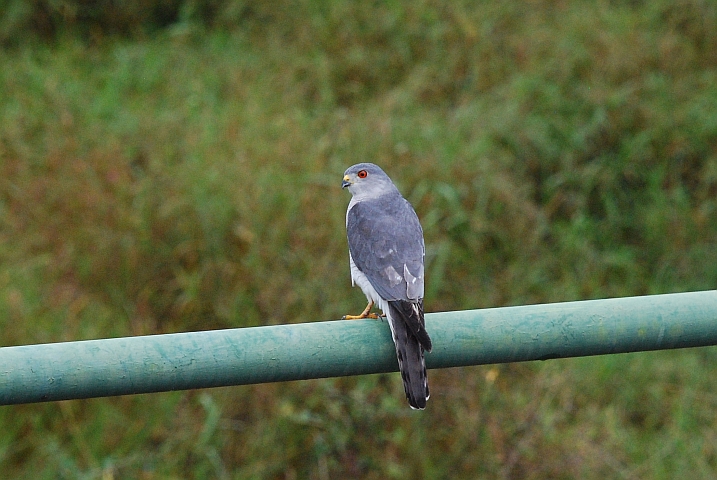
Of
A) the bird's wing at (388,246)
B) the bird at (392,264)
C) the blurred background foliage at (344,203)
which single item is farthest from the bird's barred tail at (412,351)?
the blurred background foliage at (344,203)

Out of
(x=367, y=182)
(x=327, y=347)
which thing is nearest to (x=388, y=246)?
(x=367, y=182)

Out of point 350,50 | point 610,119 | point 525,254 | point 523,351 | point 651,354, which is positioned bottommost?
point 651,354

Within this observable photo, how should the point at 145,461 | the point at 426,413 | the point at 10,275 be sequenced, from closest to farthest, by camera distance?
the point at 145,461 < the point at 426,413 < the point at 10,275

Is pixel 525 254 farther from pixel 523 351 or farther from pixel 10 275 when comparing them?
pixel 523 351

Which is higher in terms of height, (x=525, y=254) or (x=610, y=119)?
(x=610, y=119)

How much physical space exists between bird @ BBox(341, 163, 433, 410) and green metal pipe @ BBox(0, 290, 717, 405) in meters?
0.14

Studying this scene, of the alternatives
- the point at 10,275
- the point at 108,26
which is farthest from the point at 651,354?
the point at 108,26

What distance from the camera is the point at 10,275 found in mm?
4980

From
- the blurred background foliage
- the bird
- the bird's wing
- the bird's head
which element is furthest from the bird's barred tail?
the blurred background foliage

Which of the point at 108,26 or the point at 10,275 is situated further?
the point at 108,26

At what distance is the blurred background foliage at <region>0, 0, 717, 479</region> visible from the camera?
14.2ft

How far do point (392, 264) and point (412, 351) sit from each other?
Result: 1.03 meters

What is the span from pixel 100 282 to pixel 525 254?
8.66 ft

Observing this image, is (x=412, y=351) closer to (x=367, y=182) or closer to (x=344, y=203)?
(x=367, y=182)
